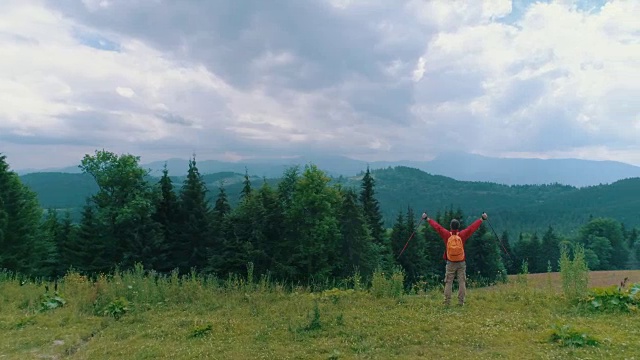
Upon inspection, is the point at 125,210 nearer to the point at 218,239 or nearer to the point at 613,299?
the point at 218,239

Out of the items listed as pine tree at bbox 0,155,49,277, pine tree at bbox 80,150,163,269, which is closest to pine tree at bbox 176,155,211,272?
pine tree at bbox 80,150,163,269

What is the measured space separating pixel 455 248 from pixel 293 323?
4.46 m

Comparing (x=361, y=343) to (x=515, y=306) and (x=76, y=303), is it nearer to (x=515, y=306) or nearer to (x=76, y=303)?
(x=515, y=306)

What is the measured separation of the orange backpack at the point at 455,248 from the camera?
9.73 metres

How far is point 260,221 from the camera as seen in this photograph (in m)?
35.2

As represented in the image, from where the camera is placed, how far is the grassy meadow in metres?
6.69

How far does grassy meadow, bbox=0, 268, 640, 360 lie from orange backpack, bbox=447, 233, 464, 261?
1177 millimetres

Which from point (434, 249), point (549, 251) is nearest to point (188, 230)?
point (434, 249)

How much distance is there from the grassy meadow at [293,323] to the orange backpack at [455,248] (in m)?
1.18

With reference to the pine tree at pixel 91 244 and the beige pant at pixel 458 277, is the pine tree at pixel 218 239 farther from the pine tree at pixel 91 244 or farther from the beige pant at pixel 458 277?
the beige pant at pixel 458 277

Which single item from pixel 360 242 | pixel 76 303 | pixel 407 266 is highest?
pixel 76 303

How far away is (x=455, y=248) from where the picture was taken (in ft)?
32.0

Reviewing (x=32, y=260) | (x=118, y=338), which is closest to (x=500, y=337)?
(x=118, y=338)

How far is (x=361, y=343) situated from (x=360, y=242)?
31338mm
